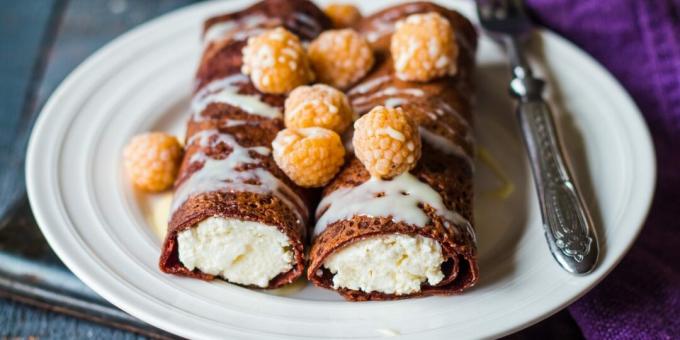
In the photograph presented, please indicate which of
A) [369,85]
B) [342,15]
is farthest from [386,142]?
[342,15]

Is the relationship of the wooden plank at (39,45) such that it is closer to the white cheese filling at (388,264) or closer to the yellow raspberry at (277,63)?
the yellow raspberry at (277,63)

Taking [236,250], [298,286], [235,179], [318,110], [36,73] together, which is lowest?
[36,73]

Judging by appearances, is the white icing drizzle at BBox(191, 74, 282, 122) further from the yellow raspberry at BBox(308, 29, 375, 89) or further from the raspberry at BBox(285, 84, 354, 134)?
the yellow raspberry at BBox(308, 29, 375, 89)

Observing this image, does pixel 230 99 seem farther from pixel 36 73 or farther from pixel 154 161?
pixel 36 73

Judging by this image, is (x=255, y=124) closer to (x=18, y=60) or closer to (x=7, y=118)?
(x=7, y=118)

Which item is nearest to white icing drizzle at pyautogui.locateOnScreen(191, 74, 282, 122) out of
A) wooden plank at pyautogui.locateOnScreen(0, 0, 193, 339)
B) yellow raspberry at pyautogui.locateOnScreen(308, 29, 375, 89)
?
yellow raspberry at pyautogui.locateOnScreen(308, 29, 375, 89)

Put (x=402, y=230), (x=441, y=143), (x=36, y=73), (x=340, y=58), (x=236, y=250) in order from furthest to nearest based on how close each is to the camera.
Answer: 1. (x=36, y=73)
2. (x=340, y=58)
3. (x=441, y=143)
4. (x=236, y=250)
5. (x=402, y=230)
